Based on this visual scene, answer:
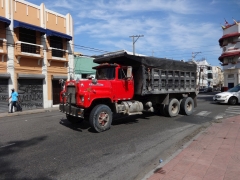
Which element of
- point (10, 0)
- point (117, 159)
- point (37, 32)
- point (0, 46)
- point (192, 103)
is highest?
point (10, 0)

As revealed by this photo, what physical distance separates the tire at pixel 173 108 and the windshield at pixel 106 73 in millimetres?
3765

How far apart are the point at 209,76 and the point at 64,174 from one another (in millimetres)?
84181

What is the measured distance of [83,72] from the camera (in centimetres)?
2289

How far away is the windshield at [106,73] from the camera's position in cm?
890

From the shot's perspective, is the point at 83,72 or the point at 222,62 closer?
the point at 83,72

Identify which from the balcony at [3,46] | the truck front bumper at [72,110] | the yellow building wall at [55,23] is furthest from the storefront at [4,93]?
the truck front bumper at [72,110]

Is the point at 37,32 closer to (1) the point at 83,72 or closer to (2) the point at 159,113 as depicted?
(1) the point at 83,72

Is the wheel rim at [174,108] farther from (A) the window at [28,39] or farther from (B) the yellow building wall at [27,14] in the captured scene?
(B) the yellow building wall at [27,14]

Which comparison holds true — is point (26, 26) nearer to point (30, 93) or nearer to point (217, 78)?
point (30, 93)

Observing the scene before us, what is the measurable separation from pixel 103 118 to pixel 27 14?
1353 centimetres

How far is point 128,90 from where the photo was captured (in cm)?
923

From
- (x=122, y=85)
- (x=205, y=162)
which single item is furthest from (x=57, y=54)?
(x=205, y=162)

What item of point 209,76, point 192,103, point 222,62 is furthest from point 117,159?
point 209,76

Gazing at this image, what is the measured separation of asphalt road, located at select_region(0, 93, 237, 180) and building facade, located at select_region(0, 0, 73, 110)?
31.2 feet
